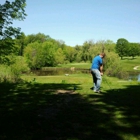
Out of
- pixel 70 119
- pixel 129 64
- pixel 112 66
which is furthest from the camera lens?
pixel 129 64

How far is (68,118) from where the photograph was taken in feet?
20.7

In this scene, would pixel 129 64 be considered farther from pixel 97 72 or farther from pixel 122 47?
pixel 97 72

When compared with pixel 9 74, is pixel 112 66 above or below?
below

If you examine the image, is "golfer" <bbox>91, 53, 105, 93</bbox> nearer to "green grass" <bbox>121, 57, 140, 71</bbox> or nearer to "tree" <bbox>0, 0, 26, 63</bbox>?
"tree" <bbox>0, 0, 26, 63</bbox>

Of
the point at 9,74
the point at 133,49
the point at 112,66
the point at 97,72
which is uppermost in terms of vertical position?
the point at 133,49

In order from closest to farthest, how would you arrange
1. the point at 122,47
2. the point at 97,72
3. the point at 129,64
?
the point at 97,72
the point at 129,64
the point at 122,47

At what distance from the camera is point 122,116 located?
21.4ft

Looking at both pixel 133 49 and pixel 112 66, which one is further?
pixel 133 49

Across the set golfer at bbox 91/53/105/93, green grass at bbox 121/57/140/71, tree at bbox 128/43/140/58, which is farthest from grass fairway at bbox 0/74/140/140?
tree at bbox 128/43/140/58

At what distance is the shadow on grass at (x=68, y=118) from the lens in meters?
5.07

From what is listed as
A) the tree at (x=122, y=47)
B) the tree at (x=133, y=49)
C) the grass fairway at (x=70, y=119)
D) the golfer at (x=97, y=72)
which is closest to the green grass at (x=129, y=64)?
the tree at (x=133, y=49)

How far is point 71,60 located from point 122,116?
431ft

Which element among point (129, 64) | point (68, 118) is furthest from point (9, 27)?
point (129, 64)

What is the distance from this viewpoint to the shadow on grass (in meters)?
5.07
